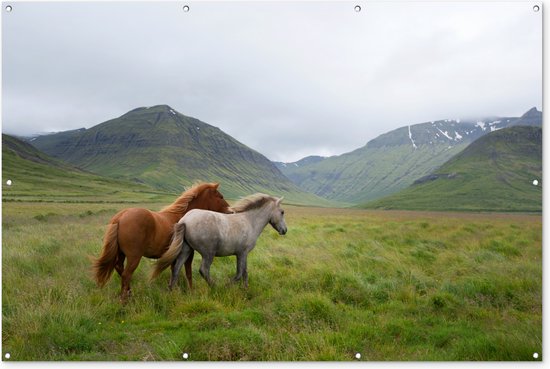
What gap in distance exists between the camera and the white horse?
5539 mm

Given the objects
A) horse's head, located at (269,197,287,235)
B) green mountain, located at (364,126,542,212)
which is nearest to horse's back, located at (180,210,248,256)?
horse's head, located at (269,197,287,235)

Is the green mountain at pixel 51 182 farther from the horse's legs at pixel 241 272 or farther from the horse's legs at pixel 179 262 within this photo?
the horse's legs at pixel 241 272

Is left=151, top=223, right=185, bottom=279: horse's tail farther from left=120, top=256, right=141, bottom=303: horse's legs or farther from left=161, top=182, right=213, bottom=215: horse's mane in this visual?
left=161, top=182, right=213, bottom=215: horse's mane

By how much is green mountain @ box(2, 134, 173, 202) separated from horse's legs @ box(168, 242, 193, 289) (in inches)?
58.7

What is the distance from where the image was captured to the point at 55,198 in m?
7.99

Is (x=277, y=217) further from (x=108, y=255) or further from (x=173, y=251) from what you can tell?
(x=108, y=255)

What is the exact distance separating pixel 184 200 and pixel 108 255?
5.54ft

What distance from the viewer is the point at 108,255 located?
5086 millimetres

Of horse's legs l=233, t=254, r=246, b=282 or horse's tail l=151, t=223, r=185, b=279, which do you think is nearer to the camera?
horse's tail l=151, t=223, r=185, b=279

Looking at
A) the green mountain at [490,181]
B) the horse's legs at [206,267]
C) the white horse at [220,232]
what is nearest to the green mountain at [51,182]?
the white horse at [220,232]

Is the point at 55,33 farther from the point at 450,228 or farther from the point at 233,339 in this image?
the point at 450,228

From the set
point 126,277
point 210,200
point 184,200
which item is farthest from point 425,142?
point 126,277

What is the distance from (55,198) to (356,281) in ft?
25.7

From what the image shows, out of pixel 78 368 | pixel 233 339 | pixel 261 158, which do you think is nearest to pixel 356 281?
pixel 233 339
